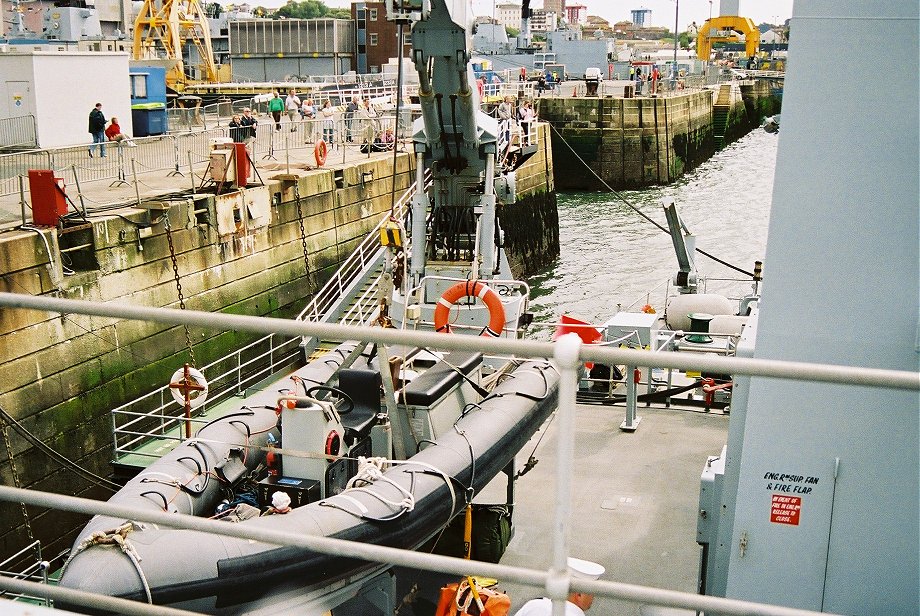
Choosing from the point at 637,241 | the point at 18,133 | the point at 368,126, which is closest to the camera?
the point at 18,133

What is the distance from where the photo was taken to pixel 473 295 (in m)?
12.2

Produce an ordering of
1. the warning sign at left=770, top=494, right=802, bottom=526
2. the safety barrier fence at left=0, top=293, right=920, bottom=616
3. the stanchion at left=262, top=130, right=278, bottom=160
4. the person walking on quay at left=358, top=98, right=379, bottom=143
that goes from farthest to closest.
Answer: the person walking on quay at left=358, top=98, right=379, bottom=143, the stanchion at left=262, top=130, right=278, bottom=160, the warning sign at left=770, top=494, right=802, bottom=526, the safety barrier fence at left=0, top=293, right=920, bottom=616

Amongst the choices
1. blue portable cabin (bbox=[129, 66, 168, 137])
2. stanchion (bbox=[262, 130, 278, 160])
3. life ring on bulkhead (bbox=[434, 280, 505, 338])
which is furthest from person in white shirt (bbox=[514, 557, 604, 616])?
blue portable cabin (bbox=[129, 66, 168, 137])

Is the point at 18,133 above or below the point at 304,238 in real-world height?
above

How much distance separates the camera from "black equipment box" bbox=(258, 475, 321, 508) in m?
7.57

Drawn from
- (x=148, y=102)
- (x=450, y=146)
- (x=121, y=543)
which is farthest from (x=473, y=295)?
(x=148, y=102)

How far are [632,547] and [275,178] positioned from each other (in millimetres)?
12255

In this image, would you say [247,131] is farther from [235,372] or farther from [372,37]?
[372,37]

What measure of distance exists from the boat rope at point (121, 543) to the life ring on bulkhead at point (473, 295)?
5.95 metres

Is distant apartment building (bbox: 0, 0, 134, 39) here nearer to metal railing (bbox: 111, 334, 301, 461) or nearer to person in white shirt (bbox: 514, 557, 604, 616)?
metal railing (bbox: 111, 334, 301, 461)

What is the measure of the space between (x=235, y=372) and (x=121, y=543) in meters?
9.79

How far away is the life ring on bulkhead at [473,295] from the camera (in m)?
11.6

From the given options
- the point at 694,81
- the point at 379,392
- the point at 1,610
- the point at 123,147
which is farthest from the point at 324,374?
the point at 694,81

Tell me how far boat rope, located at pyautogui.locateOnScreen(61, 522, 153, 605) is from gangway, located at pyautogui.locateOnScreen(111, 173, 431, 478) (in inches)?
175
